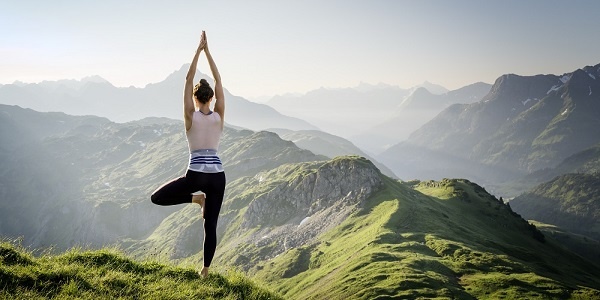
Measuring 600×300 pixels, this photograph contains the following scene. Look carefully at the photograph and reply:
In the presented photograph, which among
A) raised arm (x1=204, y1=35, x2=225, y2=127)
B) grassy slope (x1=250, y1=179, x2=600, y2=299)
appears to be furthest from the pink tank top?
grassy slope (x1=250, y1=179, x2=600, y2=299)

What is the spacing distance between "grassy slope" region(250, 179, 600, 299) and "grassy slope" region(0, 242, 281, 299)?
172ft

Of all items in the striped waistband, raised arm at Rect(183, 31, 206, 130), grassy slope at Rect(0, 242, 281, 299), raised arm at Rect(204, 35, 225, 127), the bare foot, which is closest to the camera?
grassy slope at Rect(0, 242, 281, 299)

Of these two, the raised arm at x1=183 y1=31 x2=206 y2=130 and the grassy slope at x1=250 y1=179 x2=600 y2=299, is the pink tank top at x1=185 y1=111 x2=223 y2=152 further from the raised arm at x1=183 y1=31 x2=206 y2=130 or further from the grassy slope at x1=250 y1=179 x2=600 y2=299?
the grassy slope at x1=250 y1=179 x2=600 y2=299

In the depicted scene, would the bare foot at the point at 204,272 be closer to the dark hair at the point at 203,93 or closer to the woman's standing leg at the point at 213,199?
the woman's standing leg at the point at 213,199

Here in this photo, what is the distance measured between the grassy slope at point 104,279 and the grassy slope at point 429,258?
5243 centimetres

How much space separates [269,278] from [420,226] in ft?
174

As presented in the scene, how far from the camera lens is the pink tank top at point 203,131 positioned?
35.2 feet

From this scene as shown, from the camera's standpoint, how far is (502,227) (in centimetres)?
15288

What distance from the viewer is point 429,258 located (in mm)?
79625

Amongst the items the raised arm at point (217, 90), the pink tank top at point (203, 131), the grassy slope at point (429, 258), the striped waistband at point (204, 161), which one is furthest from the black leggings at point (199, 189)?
the grassy slope at point (429, 258)

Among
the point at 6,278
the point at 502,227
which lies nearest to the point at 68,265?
the point at 6,278

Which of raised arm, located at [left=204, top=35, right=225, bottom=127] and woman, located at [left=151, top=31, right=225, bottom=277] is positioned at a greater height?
raised arm, located at [left=204, top=35, right=225, bottom=127]

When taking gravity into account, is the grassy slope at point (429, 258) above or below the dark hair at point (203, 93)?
below

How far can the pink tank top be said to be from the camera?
35.2ft
